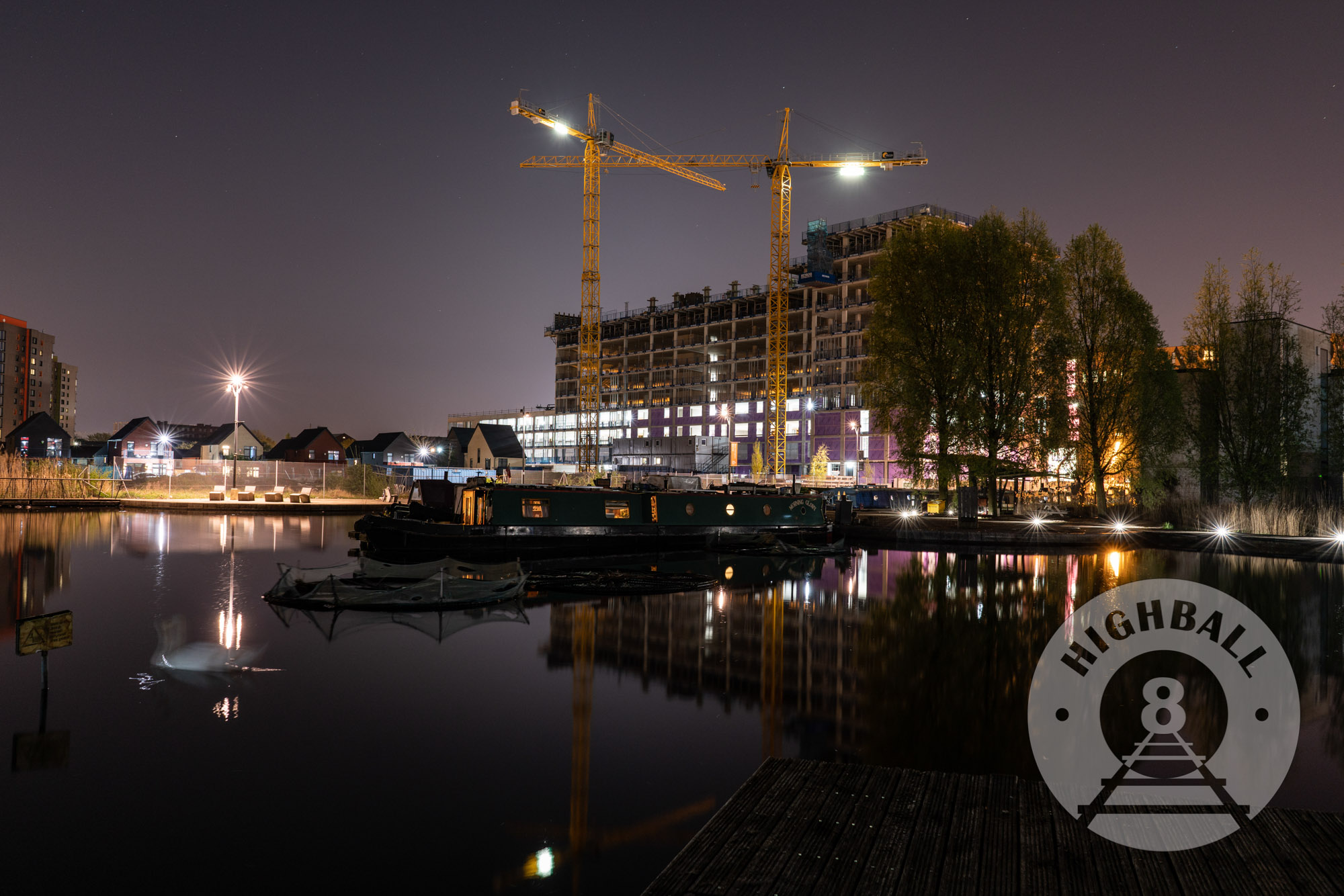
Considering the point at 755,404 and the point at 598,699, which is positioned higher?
the point at 755,404

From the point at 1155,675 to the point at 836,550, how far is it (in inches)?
750

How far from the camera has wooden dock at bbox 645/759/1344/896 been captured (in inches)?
182

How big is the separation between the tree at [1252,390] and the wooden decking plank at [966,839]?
33940mm

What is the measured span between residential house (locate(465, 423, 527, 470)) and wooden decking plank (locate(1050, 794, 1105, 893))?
105 meters

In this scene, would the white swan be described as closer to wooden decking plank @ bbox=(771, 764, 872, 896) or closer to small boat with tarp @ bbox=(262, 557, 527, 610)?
small boat with tarp @ bbox=(262, 557, 527, 610)

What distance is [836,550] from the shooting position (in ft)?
98.2

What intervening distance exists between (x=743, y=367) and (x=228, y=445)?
6194 cm

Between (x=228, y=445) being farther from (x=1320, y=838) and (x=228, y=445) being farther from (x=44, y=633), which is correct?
(x=1320, y=838)

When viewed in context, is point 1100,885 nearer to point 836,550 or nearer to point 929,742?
point 929,742

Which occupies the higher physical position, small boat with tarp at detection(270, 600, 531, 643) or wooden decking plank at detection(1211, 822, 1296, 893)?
wooden decking plank at detection(1211, 822, 1296, 893)

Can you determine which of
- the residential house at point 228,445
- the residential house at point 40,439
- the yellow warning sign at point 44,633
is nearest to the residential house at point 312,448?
the residential house at point 228,445

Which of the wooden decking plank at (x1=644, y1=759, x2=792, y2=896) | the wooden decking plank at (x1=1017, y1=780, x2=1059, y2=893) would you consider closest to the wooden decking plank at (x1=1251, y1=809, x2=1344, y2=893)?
the wooden decking plank at (x1=1017, y1=780, x2=1059, y2=893)

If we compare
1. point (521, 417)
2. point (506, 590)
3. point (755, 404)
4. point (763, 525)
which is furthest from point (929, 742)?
point (521, 417)

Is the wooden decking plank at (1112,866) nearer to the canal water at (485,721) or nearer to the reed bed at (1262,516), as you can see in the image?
the canal water at (485,721)
